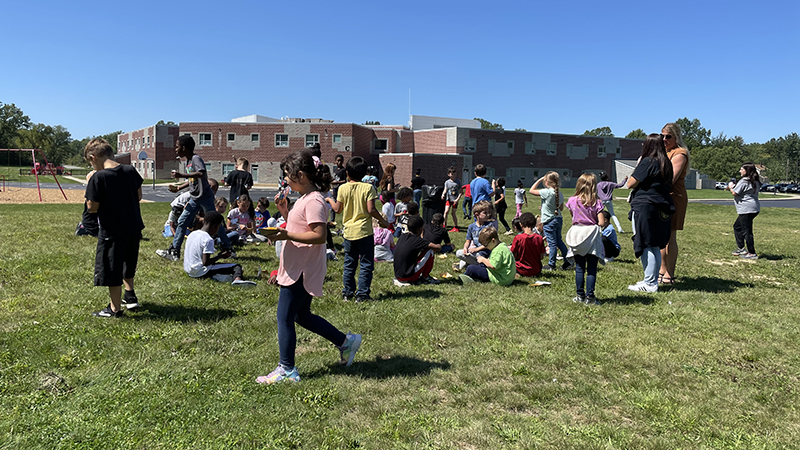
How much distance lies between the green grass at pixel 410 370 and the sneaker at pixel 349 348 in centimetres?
9


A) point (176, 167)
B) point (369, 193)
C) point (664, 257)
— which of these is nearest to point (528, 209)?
point (664, 257)

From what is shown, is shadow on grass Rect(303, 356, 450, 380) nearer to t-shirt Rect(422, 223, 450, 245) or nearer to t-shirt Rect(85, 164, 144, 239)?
t-shirt Rect(85, 164, 144, 239)

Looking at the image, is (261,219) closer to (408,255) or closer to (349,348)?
(408,255)

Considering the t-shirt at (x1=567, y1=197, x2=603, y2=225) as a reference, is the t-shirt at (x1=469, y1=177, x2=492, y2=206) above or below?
above

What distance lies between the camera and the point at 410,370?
4270 mm

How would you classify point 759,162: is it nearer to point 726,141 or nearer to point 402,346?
point 726,141

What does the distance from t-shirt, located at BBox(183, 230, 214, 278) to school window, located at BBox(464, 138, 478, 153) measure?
180 ft

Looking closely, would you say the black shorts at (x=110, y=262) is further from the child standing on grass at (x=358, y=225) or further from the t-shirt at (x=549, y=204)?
the t-shirt at (x=549, y=204)

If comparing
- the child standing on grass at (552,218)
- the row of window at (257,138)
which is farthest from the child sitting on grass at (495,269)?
the row of window at (257,138)

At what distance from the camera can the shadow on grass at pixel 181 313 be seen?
18.2 feet

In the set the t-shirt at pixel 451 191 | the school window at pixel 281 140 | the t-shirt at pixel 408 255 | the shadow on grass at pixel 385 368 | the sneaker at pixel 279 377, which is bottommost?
the shadow on grass at pixel 385 368

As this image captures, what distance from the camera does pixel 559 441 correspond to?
313 cm

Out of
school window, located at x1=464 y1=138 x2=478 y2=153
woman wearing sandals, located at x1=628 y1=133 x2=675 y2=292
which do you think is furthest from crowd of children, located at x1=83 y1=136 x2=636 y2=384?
school window, located at x1=464 y1=138 x2=478 y2=153

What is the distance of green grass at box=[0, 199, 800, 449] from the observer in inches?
127
